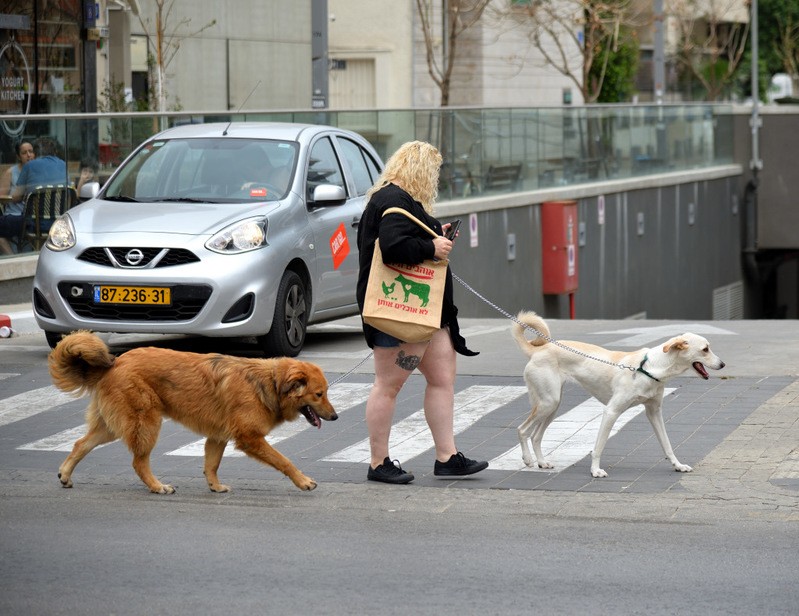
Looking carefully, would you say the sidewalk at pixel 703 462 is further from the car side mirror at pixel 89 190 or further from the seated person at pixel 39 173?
the car side mirror at pixel 89 190

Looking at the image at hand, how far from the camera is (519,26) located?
141ft

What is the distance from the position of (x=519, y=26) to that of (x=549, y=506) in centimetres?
3605

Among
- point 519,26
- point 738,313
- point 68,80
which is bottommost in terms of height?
point 738,313

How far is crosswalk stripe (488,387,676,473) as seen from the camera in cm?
914

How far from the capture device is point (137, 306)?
485 inches

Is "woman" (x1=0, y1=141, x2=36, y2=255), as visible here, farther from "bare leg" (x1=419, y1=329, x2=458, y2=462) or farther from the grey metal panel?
"bare leg" (x1=419, y1=329, x2=458, y2=462)

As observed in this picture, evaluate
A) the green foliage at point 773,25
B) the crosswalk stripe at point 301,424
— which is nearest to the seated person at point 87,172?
the crosswalk stripe at point 301,424

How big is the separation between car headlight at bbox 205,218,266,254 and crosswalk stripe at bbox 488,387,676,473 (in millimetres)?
3067

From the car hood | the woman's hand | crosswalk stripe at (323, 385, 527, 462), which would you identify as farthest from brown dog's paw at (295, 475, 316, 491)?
the car hood

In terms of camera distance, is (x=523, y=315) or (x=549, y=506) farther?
(x=523, y=315)

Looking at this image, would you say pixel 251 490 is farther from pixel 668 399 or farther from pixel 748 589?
pixel 668 399


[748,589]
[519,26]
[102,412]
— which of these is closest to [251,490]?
[102,412]

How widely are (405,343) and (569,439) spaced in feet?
6.24

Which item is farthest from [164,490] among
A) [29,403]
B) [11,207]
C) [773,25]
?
[773,25]
